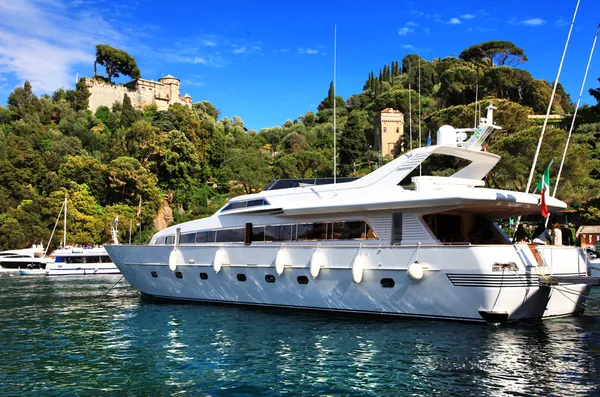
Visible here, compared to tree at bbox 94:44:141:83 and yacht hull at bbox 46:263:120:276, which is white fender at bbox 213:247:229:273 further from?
tree at bbox 94:44:141:83

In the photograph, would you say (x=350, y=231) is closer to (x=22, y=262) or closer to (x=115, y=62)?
(x=22, y=262)

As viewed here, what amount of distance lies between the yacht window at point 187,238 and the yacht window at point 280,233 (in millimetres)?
3605

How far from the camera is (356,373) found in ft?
31.1

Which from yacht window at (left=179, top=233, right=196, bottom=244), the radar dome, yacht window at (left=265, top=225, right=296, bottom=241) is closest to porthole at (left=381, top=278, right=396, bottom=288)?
yacht window at (left=265, top=225, right=296, bottom=241)

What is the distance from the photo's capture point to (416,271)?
1341 centimetres

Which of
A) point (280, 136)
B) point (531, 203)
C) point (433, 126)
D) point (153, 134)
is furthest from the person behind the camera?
point (280, 136)

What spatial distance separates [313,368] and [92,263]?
124 feet

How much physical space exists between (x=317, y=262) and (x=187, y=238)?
662 centimetres

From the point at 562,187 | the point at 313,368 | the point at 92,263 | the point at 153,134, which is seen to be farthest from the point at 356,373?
the point at 153,134

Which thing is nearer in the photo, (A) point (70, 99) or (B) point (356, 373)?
(B) point (356, 373)

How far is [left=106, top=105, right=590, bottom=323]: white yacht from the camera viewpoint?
13.1 meters

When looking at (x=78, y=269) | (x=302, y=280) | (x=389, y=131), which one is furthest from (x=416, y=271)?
(x=389, y=131)

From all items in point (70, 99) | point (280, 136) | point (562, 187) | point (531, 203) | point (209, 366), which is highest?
point (70, 99)

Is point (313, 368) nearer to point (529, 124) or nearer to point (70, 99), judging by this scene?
point (529, 124)
